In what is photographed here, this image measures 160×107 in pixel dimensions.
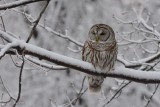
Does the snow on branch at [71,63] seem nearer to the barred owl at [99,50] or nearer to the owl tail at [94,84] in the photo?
the barred owl at [99,50]

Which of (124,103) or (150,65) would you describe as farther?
(124,103)

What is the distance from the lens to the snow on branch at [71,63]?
2922mm

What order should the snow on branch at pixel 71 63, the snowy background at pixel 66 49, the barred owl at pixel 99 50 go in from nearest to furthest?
the snow on branch at pixel 71 63
the barred owl at pixel 99 50
the snowy background at pixel 66 49

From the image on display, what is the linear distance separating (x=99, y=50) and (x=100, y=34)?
0.20 m

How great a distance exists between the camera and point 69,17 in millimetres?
9984

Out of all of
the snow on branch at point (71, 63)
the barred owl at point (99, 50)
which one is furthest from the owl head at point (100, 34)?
the snow on branch at point (71, 63)

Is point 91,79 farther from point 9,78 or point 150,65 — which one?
point 9,78

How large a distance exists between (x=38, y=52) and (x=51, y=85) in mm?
6444

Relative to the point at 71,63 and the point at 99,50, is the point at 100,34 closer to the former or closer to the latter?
the point at 99,50

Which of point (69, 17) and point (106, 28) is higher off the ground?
point (106, 28)

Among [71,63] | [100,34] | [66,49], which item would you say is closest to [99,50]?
[100,34]

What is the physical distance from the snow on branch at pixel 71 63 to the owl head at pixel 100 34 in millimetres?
769

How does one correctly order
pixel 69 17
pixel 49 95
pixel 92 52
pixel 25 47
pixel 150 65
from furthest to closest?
pixel 69 17
pixel 49 95
pixel 150 65
pixel 92 52
pixel 25 47

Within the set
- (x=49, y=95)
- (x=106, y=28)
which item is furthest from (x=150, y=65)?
(x=49, y=95)
